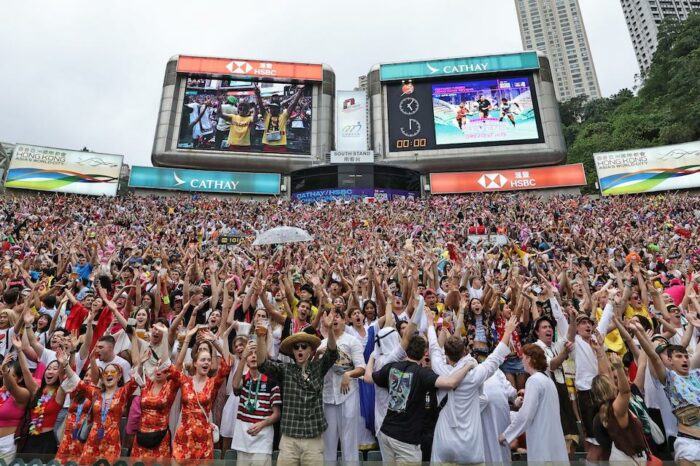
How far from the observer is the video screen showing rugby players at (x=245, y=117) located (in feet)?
135

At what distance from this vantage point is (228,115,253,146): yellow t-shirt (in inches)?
1614

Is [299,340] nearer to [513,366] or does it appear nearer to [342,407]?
[342,407]

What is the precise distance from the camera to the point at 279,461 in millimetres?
3631

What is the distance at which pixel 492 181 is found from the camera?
3769cm

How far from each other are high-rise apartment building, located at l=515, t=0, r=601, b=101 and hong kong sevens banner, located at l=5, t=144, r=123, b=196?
138m

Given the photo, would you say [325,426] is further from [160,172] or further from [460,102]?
[460,102]

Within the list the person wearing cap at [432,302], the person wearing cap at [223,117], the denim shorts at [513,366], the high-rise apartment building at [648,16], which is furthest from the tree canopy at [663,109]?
→ the high-rise apartment building at [648,16]

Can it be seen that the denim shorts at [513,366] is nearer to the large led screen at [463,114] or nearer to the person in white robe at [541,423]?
the person in white robe at [541,423]

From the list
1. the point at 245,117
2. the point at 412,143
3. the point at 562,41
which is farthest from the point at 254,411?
the point at 562,41

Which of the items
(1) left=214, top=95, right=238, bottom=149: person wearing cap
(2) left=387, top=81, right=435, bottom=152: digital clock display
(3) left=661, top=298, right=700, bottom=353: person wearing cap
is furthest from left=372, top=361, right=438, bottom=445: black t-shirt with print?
(1) left=214, top=95, right=238, bottom=149: person wearing cap

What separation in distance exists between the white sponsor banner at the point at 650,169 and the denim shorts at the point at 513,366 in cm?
3509

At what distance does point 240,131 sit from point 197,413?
41092 mm

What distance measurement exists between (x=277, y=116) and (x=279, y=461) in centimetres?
4318

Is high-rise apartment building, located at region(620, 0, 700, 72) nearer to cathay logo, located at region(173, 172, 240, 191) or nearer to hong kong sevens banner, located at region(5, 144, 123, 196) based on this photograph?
cathay logo, located at region(173, 172, 240, 191)
